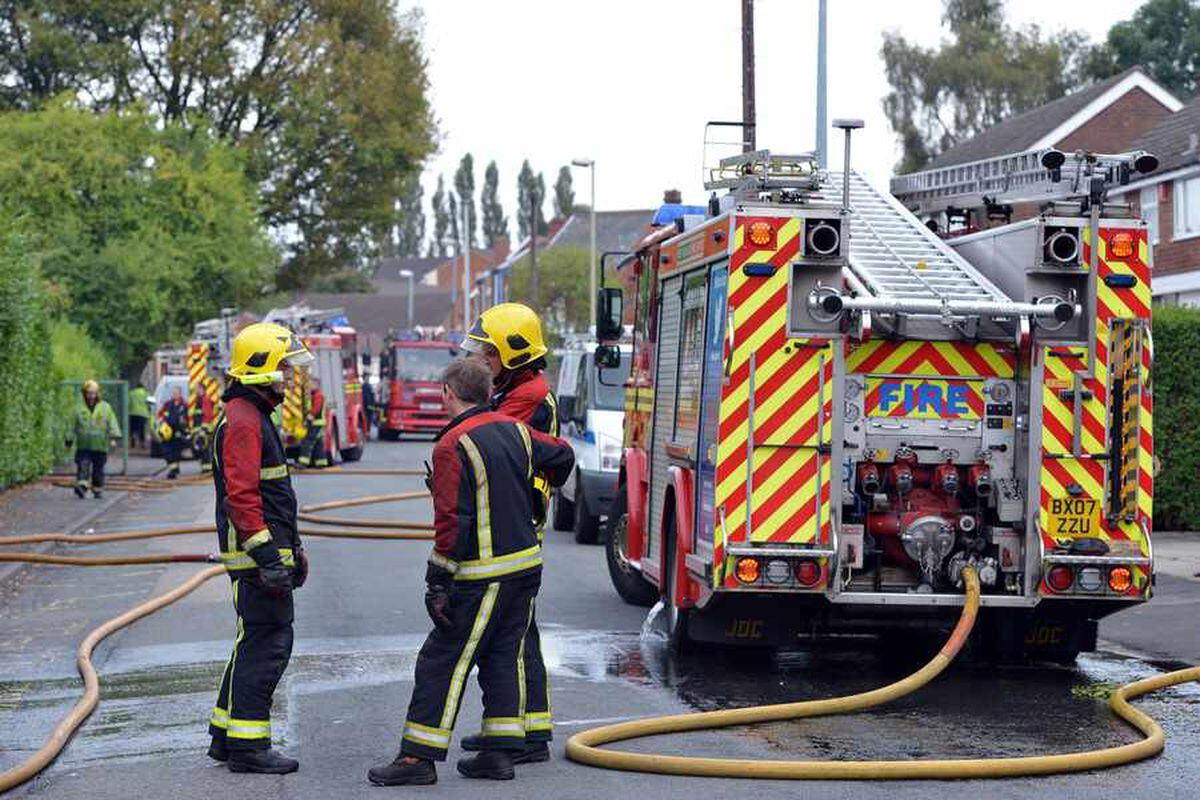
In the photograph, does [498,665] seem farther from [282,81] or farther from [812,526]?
[282,81]

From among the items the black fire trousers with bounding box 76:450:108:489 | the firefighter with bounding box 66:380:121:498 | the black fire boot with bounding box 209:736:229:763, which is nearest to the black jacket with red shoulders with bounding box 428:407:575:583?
the black fire boot with bounding box 209:736:229:763

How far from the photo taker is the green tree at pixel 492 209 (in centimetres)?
15125

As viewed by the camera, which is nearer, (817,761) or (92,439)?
(817,761)

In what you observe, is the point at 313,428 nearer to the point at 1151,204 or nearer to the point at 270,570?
the point at 1151,204

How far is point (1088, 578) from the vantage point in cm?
995

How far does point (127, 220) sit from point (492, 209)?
372ft

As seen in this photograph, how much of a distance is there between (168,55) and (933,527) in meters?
39.1

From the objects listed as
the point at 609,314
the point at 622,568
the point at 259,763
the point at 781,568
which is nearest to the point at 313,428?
the point at 609,314

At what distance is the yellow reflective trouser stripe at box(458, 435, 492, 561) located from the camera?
7617 mm

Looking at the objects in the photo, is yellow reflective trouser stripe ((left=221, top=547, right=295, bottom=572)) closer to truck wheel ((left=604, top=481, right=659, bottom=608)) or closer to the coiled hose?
the coiled hose

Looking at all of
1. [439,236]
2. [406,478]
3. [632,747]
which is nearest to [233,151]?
[406,478]

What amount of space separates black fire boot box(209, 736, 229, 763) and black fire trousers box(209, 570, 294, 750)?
19 mm

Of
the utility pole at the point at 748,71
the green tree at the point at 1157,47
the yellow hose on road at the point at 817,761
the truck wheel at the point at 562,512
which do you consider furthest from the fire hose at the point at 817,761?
the green tree at the point at 1157,47

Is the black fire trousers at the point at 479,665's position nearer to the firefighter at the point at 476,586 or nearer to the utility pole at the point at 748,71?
the firefighter at the point at 476,586
